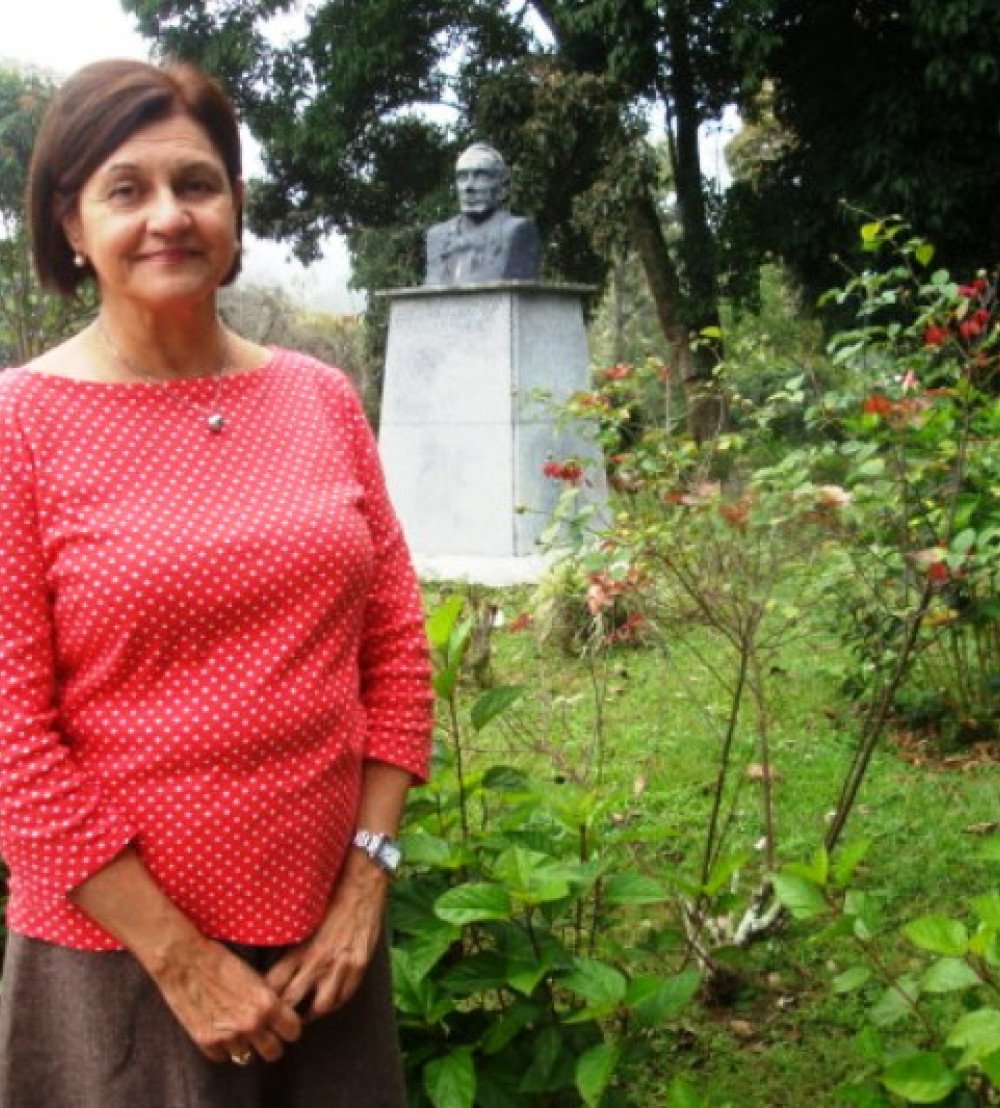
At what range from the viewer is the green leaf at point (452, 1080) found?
178 cm

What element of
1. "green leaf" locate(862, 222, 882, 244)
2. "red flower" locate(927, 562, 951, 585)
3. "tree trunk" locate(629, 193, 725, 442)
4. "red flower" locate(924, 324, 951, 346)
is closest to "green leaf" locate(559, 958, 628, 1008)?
"red flower" locate(927, 562, 951, 585)

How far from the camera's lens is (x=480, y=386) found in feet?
29.1

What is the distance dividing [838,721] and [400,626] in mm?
3748

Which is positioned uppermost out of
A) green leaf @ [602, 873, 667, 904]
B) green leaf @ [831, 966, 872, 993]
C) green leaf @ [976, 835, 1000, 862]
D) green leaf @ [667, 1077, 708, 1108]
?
green leaf @ [976, 835, 1000, 862]

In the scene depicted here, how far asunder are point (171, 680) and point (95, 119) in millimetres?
611

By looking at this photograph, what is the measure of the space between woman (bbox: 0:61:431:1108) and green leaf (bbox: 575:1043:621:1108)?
29 cm

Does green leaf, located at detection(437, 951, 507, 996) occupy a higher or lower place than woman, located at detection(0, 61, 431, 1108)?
lower

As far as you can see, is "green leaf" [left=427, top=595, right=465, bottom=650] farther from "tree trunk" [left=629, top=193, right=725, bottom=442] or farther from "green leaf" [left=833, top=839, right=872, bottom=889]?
"tree trunk" [left=629, top=193, right=725, bottom=442]

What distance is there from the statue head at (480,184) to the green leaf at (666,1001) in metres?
7.83

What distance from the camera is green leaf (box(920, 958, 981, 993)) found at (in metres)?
Result: 1.65

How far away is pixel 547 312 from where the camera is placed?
29.6 ft

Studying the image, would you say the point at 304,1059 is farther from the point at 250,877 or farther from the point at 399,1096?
the point at 250,877

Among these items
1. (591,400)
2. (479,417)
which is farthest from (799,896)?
(479,417)

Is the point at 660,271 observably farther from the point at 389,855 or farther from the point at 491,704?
the point at 389,855
